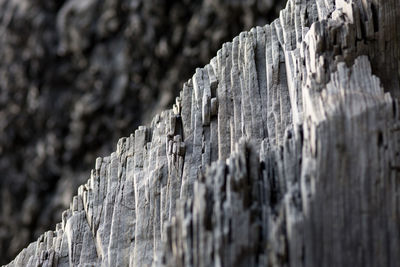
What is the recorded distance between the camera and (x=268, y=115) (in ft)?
2.39

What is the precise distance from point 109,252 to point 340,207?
302 mm

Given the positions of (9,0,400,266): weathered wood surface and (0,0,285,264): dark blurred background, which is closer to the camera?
(9,0,400,266): weathered wood surface

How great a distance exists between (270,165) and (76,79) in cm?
163

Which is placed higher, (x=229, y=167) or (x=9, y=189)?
(x=9, y=189)

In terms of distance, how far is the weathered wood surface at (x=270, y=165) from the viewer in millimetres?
530

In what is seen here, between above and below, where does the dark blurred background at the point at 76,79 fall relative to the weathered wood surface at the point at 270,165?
above

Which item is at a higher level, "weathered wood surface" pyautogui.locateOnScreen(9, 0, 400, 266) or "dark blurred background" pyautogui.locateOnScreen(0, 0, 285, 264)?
"dark blurred background" pyautogui.locateOnScreen(0, 0, 285, 264)

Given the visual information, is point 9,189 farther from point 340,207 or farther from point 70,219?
point 340,207

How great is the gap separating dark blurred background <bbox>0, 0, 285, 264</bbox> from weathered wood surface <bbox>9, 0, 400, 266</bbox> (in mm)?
1134

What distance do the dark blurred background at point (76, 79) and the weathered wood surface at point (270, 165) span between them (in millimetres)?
1134

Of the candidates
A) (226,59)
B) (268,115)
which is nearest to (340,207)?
(268,115)

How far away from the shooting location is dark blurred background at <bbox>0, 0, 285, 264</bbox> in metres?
1.96

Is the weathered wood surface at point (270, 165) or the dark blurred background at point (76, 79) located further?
the dark blurred background at point (76, 79)

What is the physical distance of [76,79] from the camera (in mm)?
2131
